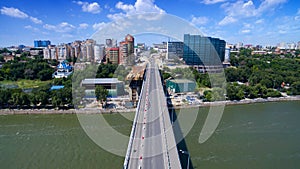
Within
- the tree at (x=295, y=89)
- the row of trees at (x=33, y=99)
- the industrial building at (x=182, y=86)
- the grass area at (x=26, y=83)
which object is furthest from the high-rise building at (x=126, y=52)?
the tree at (x=295, y=89)

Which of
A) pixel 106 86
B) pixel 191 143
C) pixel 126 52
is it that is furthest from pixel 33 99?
pixel 126 52

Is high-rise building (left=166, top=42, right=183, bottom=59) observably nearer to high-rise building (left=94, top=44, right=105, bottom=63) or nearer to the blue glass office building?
the blue glass office building

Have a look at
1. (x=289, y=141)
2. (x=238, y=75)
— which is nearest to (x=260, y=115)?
(x=289, y=141)

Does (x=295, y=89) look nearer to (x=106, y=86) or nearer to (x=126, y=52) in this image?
(x=106, y=86)

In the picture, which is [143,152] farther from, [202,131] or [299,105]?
[299,105]

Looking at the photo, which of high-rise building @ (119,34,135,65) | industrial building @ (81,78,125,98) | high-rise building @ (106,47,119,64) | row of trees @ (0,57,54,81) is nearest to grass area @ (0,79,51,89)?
row of trees @ (0,57,54,81)

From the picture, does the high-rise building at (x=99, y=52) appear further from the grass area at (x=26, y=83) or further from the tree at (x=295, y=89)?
the tree at (x=295, y=89)
